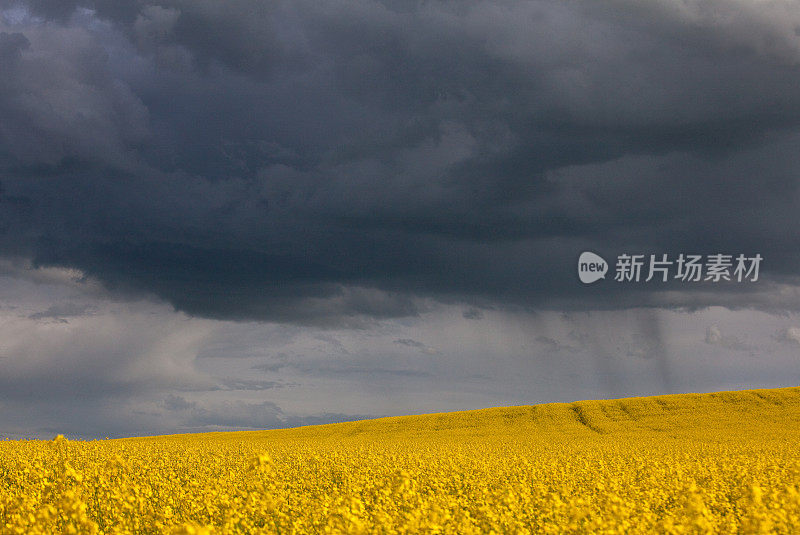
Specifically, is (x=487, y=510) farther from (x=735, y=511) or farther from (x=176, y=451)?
(x=176, y=451)

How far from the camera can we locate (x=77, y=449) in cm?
2397

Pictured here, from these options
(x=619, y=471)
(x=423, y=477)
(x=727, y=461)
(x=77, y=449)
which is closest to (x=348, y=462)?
(x=423, y=477)

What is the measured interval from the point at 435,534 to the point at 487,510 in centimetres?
202

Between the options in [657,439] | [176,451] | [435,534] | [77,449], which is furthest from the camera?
[657,439]

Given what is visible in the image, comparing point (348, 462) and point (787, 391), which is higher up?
point (787, 391)

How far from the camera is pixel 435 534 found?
834 cm

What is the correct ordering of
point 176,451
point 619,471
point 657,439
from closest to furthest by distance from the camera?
1. point 619,471
2. point 176,451
3. point 657,439

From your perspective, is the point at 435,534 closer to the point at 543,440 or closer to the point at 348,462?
the point at 348,462

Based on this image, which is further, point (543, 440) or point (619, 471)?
point (543, 440)

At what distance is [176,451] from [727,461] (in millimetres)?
22505

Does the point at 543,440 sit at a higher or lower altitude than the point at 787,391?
lower

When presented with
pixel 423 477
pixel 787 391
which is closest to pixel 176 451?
pixel 423 477

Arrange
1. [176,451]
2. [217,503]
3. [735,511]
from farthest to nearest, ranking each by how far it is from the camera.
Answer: [176,451], [735,511], [217,503]

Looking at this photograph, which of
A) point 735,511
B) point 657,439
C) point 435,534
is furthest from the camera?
point 657,439
